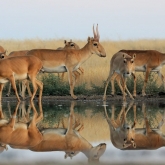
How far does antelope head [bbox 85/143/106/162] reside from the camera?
7.47m

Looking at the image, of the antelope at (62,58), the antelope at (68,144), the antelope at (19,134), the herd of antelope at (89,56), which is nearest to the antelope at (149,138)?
the antelope at (68,144)

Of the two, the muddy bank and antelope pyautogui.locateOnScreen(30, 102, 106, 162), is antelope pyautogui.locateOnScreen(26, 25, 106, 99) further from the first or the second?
antelope pyautogui.locateOnScreen(30, 102, 106, 162)

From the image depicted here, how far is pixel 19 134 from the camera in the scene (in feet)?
32.0

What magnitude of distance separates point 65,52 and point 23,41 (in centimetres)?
2651

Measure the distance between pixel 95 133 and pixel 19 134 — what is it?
1.49 m

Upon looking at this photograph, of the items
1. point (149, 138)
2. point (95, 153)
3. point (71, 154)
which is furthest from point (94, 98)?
point (71, 154)

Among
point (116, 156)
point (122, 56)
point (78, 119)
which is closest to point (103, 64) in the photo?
point (122, 56)

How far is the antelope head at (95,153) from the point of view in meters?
7.47

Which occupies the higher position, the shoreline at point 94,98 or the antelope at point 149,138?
the antelope at point 149,138

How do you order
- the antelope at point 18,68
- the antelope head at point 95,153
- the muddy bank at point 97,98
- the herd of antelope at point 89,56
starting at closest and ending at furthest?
the antelope head at point 95,153 → the antelope at point 18,68 → the herd of antelope at point 89,56 → the muddy bank at point 97,98

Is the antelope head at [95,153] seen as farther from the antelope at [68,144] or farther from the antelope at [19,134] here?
the antelope at [19,134]

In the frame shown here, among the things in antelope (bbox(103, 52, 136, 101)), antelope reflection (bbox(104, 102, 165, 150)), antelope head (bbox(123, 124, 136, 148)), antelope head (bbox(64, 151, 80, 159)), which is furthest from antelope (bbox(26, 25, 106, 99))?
antelope head (bbox(64, 151, 80, 159))

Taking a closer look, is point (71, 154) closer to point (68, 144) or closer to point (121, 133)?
point (68, 144)

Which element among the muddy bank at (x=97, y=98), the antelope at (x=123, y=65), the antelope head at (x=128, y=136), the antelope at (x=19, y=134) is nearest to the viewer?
the antelope head at (x=128, y=136)
